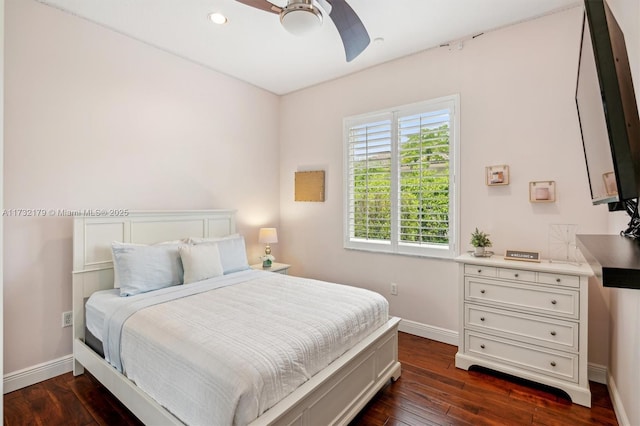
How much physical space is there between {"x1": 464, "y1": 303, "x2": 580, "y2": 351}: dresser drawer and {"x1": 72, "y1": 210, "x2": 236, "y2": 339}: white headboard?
295 cm

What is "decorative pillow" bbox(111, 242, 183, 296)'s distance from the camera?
247cm

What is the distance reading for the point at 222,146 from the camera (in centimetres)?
384

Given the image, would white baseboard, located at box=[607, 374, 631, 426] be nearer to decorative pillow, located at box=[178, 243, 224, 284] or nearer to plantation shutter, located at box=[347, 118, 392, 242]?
plantation shutter, located at box=[347, 118, 392, 242]

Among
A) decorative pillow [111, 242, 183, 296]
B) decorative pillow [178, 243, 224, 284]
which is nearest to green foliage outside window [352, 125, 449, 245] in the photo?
decorative pillow [178, 243, 224, 284]

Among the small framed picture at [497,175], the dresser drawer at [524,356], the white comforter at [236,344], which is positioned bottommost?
the dresser drawer at [524,356]

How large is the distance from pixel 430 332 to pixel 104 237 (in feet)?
10.8

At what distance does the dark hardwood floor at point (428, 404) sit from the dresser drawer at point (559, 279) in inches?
32.7

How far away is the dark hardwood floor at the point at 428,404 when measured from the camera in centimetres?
201

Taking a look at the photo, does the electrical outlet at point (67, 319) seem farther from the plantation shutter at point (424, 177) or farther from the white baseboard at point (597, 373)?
the white baseboard at point (597, 373)

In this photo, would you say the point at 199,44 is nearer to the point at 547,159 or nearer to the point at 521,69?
the point at 521,69

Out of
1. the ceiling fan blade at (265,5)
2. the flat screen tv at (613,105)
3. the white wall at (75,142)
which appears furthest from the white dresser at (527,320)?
the white wall at (75,142)

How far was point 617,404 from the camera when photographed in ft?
6.63

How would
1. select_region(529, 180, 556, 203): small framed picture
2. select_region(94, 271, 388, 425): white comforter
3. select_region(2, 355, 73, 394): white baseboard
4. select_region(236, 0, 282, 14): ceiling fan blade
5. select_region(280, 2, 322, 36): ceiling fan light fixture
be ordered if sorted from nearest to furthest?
select_region(94, 271, 388, 425): white comforter, select_region(280, 2, 322, 36): ceiling fan light fixture, select_region(236, 0, 282, 14): ceiling fan blade, select_region(2, 355, 73, 394): white baseboard, select_region(529, 180, 556, 203): small framed picture

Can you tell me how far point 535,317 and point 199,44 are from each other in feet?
12.8
